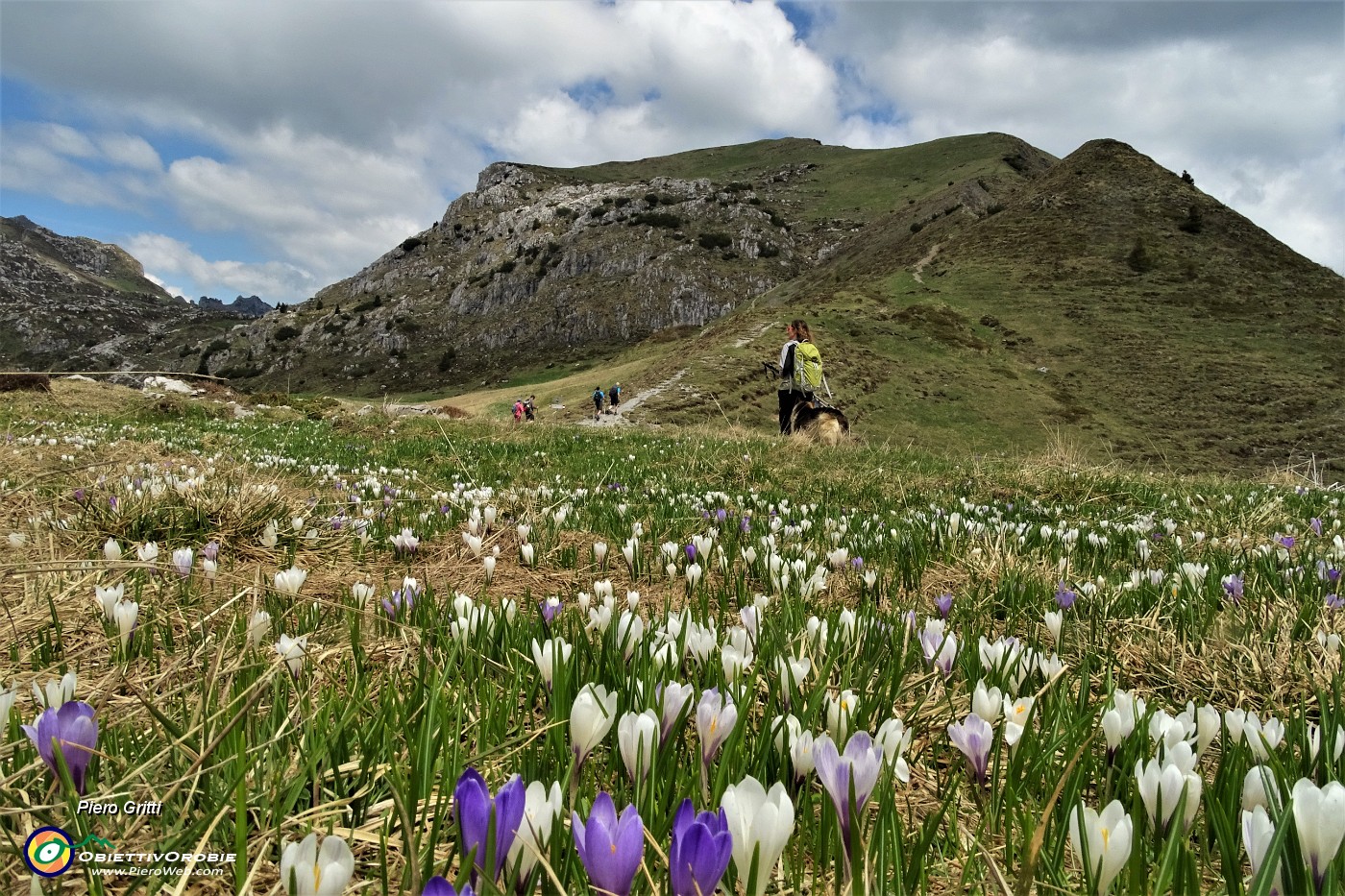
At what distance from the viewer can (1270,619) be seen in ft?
9.22

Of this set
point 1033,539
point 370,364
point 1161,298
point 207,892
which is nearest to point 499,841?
point 207,892

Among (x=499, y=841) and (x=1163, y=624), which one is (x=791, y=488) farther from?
(x=499, y=841)

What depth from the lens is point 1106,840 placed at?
1.15 meters

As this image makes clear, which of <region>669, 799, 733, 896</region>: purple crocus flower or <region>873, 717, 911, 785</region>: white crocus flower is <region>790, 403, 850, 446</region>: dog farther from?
<region>669, 799, 733, 896</region>: purple crocus flower

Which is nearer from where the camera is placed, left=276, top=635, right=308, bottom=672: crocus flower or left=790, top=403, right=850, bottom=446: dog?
left=276, top=635, right=308, bottom=672: crocus flower

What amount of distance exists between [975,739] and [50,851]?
5.81 ft

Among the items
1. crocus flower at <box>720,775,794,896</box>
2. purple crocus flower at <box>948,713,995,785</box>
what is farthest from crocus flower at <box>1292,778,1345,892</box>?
crocus flower at <box>720,775,794,896</box>

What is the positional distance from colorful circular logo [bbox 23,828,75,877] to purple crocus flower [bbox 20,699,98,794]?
7.4 inches

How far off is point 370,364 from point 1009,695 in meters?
109

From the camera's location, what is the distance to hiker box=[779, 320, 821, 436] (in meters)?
16.0

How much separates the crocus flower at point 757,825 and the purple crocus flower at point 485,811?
320mm

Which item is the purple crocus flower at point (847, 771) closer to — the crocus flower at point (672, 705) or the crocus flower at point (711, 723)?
the crocus flower at point (711, 723)

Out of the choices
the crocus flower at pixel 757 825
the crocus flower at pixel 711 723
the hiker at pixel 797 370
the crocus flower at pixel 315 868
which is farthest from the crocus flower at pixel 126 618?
the hiker at pixel 797 370

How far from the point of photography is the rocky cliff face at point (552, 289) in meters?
97.8
